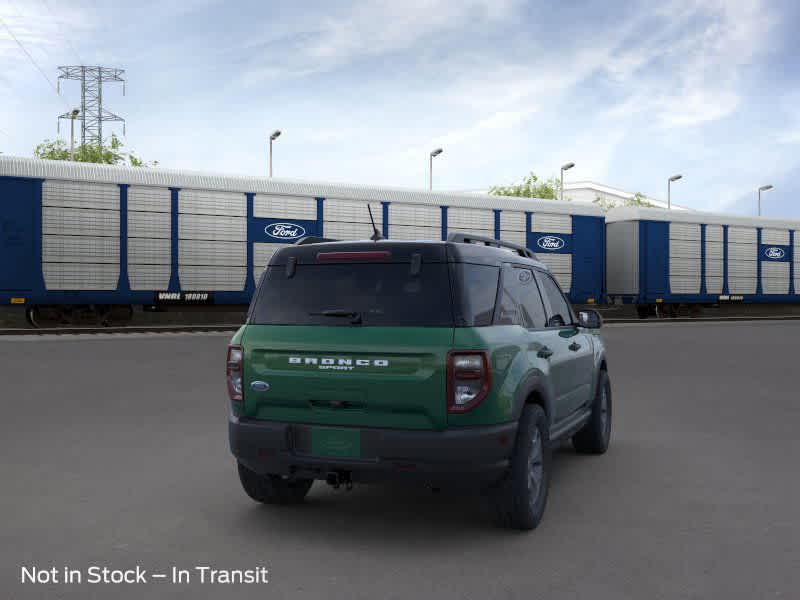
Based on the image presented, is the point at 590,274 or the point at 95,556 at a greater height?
the point at 590,274

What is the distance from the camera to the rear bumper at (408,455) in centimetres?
454

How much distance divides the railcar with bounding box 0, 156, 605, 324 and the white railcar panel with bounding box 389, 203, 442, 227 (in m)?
0.04

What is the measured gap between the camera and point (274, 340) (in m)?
4.95

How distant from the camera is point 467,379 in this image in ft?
15.0

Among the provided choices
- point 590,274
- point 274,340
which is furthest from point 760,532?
point 590,274

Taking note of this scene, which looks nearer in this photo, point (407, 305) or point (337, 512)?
point (407, 305)

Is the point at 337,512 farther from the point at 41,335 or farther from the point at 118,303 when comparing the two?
the point at 118,303

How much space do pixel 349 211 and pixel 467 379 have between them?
74.0 ft

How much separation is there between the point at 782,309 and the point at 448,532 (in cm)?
3692

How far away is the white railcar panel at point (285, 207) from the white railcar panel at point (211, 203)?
0.48m

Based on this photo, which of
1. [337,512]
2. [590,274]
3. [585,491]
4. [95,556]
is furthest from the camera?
[590,274]

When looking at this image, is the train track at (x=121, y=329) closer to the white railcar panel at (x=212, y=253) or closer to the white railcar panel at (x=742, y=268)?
the white railcar panel at (x=212, y=253)

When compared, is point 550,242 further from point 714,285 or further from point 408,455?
point 408,455

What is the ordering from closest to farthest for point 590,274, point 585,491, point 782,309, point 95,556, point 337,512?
point 95,556 → point 337,512 → point 585,491 → point 590,274 → point 782,309
